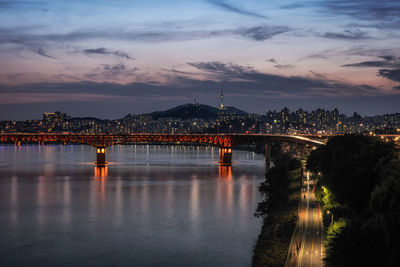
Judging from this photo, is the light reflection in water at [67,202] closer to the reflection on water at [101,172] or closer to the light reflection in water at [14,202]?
the light reflection in water at [14,202]

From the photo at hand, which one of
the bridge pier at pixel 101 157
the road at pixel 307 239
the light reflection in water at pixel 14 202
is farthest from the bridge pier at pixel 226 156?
the road at pixel 307 239

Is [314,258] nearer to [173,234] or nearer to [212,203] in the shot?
[173,234]

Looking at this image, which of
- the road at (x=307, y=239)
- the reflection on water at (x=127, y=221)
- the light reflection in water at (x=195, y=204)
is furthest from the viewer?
the light reflection in water at (x=195, y=204)

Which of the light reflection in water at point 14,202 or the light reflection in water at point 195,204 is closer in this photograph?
the light reflection in water at point 195,204

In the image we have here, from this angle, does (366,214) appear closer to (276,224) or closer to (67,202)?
(276,224)

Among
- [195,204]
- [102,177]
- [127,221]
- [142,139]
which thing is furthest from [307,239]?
[142,139]

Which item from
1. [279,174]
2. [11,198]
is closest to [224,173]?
[279,174]
